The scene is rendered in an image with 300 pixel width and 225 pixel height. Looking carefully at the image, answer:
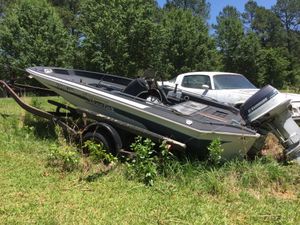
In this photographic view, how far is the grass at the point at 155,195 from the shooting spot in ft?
15.4

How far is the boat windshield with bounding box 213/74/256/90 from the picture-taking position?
36.3ft

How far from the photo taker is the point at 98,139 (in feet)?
22.5

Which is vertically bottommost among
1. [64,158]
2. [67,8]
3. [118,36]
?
[64,158]

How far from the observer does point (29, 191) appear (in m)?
5.45

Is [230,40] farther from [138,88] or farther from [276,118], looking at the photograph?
[276,118]

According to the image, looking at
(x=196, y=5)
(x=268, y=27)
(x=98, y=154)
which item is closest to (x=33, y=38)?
(x=98, y=154)

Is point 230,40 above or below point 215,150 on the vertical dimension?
above

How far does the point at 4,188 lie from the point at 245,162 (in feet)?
10.8

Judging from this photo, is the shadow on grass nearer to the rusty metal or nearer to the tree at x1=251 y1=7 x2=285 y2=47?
the rusty metal

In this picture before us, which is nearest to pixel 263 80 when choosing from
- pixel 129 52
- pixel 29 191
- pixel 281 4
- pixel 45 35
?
pixel 129 52

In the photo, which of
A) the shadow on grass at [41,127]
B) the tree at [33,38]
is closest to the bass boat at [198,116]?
the shadow on grass at [41,127]

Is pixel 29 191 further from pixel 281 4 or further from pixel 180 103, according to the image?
pixel 281 4

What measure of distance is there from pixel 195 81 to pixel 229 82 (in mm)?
911

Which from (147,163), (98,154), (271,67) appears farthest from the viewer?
(271,67)
